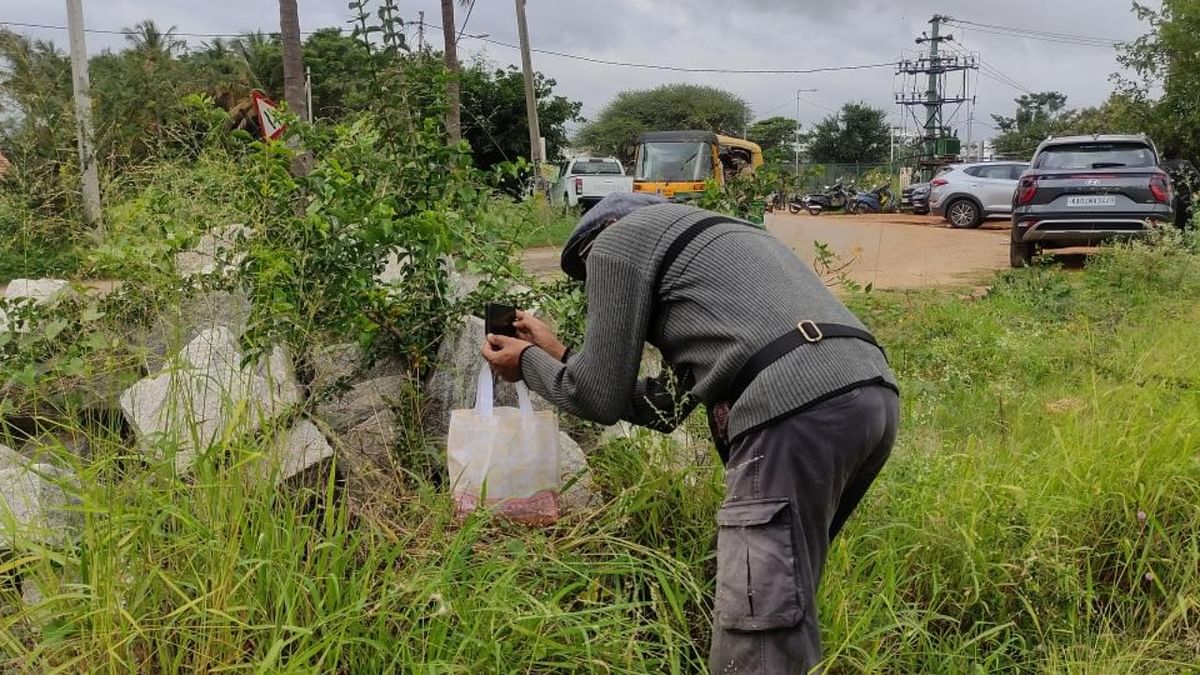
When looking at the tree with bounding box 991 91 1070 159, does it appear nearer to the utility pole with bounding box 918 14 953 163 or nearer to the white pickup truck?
the utility pole with bounding box 918 14 953 163

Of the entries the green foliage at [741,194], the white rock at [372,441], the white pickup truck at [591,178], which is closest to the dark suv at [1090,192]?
the green foliage at [741,194]

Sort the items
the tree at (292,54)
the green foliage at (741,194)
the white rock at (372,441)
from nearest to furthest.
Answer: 1. the white rock at (372,441)
2. the green foliage at (741,194)
3. the tree at (292,54)

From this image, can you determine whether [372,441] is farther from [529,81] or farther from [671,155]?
[529,81]

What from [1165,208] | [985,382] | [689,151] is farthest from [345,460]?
[689,151]

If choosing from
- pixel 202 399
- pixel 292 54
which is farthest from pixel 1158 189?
pixel 202 399

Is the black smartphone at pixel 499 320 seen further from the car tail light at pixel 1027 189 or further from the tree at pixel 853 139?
the tree at pixel 853 139

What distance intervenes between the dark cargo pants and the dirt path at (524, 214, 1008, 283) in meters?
3.17

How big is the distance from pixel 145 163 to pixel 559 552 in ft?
7.05

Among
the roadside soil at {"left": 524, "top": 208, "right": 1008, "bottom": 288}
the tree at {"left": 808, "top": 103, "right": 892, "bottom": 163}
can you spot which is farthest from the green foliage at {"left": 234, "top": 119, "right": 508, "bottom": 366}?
the tree at {"left": 808, "top": 103, "right": 892, "bottom": 163}

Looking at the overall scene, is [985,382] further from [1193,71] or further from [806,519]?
[1193,71]

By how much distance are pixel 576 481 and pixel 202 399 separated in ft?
3.49

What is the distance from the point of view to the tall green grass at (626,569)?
6.51 feet

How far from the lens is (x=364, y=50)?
128 inches

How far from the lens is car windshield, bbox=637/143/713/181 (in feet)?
67.0
